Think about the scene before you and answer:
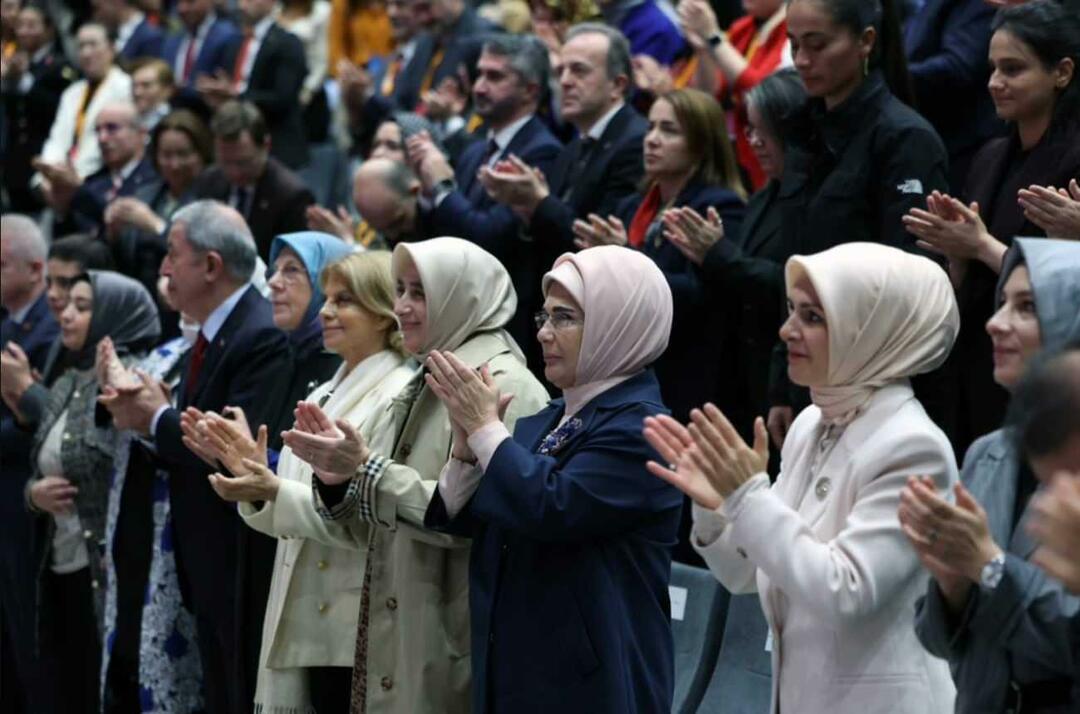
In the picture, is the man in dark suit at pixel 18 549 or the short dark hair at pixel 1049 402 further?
the man in dark suit at pixel 18 549

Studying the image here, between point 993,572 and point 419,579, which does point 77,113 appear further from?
point 993,572

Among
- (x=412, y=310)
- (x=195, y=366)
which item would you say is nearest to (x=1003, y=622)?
(x=412, y=310)

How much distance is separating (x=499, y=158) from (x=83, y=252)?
161 cm

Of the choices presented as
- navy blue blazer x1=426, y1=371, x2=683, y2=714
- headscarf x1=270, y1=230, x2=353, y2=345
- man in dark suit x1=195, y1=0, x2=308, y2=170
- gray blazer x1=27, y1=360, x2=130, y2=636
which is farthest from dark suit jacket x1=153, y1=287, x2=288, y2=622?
man in dark suit x1=195, y1=0, x2=308, y2=170

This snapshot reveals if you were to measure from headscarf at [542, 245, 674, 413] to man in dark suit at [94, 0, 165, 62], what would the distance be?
8.00 metres

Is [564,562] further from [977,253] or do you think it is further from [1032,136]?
[1032,136]

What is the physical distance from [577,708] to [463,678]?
618 millimetres

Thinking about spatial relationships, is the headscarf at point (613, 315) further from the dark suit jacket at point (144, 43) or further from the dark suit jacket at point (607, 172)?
the dark suit jacket at point (144, 43)

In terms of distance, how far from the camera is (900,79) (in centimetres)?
554

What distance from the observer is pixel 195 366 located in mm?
5898

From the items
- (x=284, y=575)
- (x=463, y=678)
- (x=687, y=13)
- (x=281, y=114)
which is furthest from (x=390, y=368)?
(x=281, y=114)

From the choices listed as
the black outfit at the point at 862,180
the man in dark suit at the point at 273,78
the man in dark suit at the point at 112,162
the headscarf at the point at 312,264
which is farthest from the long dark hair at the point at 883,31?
the man in dark suit at the point at 273,78

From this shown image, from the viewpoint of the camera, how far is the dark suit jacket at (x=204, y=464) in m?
5.61

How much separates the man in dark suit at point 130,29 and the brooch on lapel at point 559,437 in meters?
8.03
